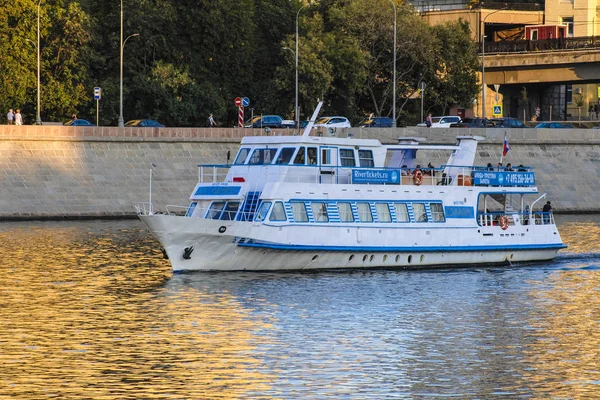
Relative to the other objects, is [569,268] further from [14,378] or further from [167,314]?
[14,378]

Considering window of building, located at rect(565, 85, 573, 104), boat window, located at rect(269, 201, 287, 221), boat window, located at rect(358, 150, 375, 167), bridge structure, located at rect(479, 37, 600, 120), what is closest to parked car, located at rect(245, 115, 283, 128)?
bridge structure, located at rect(479, 37, 600, 120)

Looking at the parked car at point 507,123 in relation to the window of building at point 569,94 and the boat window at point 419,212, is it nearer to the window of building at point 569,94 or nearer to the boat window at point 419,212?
the window of building at point 569,94

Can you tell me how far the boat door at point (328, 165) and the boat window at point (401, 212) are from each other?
2633mm

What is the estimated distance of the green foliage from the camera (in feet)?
288

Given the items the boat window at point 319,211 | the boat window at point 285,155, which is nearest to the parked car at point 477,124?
the boat window at point 285,155

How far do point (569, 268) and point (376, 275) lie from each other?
9.13m

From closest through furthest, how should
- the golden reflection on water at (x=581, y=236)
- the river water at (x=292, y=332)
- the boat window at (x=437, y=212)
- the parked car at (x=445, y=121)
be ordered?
the river water at (x=292, y=332), the boat window at (x=437, y=212), the golden reflection on water at (x=581, y=236), the parked car at (x=445, y=121)

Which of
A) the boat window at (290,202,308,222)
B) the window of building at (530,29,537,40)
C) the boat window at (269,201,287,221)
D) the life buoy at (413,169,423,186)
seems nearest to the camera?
the boat window at (269,201,287,221)

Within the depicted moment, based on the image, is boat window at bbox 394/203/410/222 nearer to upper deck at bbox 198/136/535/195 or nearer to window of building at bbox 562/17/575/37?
upper deck at bbox 198/136/535/195

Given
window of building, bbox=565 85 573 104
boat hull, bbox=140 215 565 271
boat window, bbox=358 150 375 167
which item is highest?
window of building, bbox=565 85 573 104

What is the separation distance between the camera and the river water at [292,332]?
27.8 metres

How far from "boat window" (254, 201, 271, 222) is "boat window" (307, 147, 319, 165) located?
3.06m

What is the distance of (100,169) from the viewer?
73.1 m

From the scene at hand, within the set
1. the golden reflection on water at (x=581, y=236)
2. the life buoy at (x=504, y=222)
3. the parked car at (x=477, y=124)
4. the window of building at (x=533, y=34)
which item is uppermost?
the window of building at (x=533, y=34)
